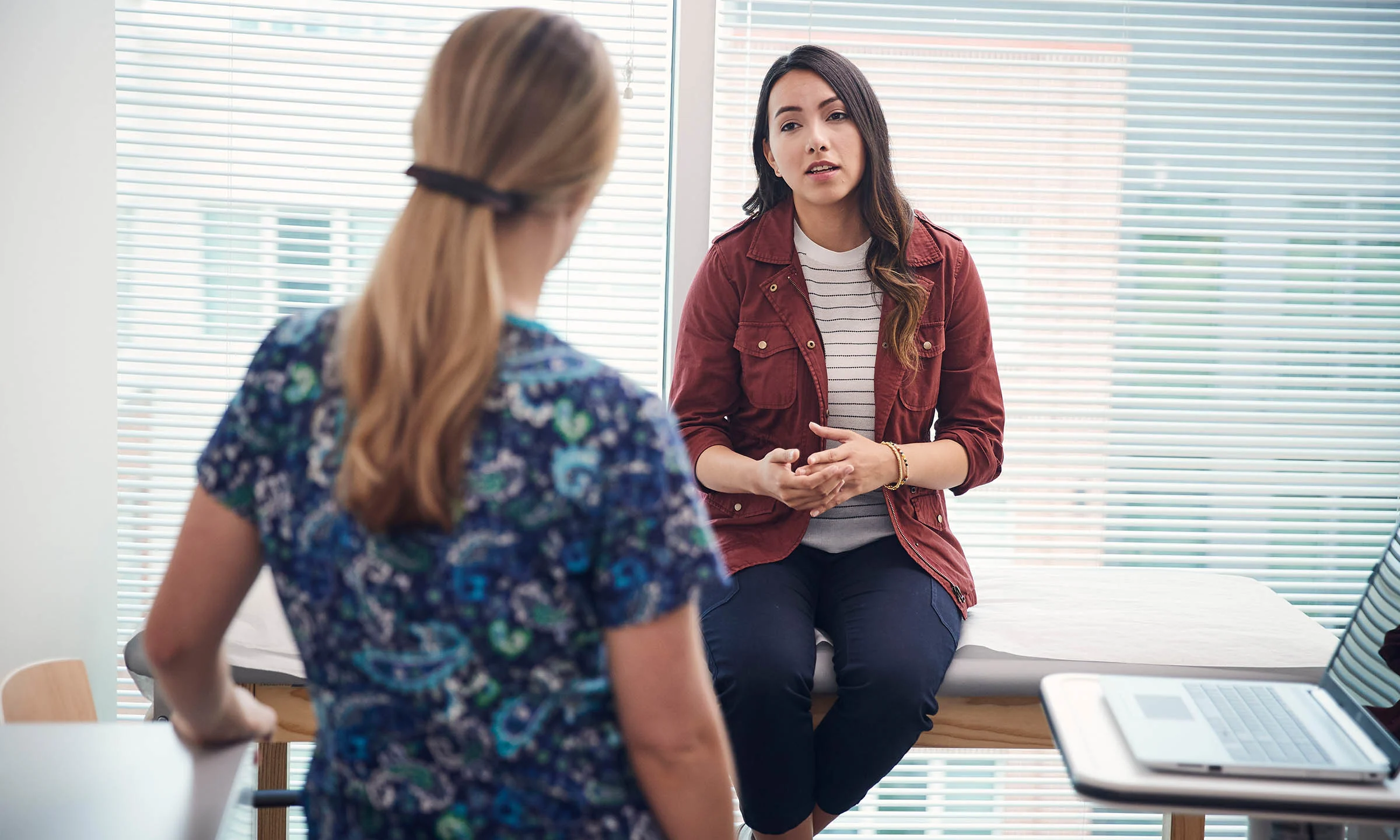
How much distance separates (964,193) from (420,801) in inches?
83.0

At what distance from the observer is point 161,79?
8.04ft

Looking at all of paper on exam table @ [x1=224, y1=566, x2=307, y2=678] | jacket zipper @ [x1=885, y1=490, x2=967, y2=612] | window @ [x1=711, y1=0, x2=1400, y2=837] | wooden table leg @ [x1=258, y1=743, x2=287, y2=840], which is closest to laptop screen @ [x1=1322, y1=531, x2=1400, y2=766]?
jacket zipper @ [x1=885, y1=490, x2=967, y2=612]

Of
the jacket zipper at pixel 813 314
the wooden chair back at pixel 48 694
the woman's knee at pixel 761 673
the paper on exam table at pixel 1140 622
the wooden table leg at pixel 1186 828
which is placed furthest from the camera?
the wooden table leg at pixel 1186 828

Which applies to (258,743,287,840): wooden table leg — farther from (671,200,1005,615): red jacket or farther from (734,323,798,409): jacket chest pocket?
(734,323,798,409): jacket chest pocket

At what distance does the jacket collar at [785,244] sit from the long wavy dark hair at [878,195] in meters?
0.03

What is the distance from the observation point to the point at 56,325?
237 centimetres

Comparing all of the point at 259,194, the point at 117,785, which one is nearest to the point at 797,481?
the point at 117,785

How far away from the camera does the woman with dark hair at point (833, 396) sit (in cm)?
188

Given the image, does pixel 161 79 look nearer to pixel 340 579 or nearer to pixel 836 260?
pixel 836 260

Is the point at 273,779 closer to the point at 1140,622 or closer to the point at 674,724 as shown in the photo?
the point at 674,724

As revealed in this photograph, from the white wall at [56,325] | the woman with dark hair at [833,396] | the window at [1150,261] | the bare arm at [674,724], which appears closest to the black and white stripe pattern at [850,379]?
the woman with dark hair at [833,396]

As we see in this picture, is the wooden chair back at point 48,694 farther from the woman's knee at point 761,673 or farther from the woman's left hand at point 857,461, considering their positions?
the woman's left hand at point 857,461

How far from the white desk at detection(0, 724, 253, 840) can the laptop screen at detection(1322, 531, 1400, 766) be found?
1178mm

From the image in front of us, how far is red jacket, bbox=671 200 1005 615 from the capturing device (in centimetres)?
204
